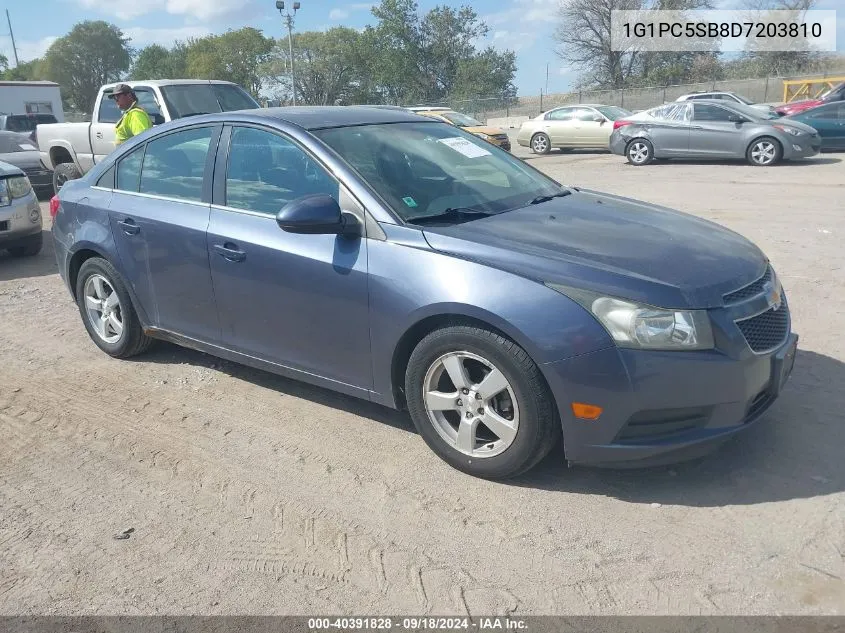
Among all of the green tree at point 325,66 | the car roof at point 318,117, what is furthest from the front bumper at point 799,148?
the green tree at point 325,66

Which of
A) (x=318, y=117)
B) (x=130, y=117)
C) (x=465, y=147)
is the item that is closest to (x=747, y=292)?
(x=465, y=147)

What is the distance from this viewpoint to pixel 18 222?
8.58 meters

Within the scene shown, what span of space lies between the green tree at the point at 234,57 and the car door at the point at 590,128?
58756 mm

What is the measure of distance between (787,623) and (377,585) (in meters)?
1.45

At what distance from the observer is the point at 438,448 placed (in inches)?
145

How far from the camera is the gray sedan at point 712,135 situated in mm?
16000

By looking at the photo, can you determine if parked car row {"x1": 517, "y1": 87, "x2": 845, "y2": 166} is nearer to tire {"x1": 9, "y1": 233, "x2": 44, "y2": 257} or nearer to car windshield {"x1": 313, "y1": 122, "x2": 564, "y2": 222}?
car windshield {"x1": 313, "y1": 122, "x2": 564, "y2": 222}

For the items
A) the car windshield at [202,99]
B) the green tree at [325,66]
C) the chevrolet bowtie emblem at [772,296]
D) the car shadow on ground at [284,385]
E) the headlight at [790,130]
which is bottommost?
the car shadow on ground at [284,385]

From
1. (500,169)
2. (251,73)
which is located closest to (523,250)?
(500,169)

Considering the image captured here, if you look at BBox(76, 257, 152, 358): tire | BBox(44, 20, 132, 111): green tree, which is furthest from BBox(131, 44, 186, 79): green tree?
BBox(76, 257, 152, 358): tire

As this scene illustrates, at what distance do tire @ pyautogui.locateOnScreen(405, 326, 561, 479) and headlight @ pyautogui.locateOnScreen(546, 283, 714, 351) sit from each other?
37 cm

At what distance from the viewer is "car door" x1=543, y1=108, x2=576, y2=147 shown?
22047 mm

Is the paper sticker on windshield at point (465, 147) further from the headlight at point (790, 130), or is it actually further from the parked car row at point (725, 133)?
the headlight at point (790, 130)

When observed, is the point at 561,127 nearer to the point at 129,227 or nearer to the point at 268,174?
the point at 129,227
